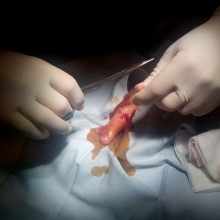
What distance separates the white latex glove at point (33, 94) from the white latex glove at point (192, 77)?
25cm

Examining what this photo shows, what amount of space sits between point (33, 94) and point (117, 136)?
34 cm

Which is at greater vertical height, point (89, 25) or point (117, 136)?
point (89, 25)

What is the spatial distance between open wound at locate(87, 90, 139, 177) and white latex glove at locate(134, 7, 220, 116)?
0.14 m

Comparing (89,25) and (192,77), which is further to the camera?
(89,25)

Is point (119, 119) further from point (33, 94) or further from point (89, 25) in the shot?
point (89, 25)

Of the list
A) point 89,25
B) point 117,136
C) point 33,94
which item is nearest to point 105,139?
point 117,136

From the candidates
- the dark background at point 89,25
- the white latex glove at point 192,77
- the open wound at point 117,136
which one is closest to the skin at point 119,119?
the open wound at point 117,136

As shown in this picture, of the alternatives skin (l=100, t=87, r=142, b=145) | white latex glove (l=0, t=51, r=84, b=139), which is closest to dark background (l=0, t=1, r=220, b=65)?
white latex glove (l=0, t=51, r=84, b=139)

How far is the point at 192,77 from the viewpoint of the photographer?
2.24 ft

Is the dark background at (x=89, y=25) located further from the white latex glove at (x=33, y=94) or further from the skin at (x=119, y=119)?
the skin at (x=119, y=119)

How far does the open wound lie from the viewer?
778 millimetres

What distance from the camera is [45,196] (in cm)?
73

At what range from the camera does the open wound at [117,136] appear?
0.78m

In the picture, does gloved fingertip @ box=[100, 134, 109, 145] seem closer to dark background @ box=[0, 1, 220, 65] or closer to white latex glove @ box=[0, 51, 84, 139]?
white latex glove @ box=[0, 51, 84, 139]
